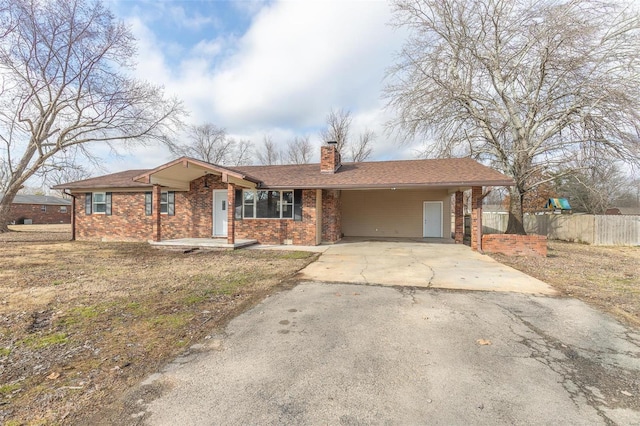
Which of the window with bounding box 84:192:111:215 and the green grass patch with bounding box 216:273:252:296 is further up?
the window with bounding box 84:192:111:215

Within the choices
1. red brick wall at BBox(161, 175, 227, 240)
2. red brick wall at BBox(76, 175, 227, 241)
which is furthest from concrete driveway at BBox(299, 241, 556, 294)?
red brick wall at BBox(76, 175, 227, 241)

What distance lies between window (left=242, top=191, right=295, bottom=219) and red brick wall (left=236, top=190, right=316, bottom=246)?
213 millimetres

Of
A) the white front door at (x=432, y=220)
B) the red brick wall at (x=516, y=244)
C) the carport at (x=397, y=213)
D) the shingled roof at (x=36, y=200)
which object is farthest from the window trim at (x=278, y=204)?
the shingled roof at (x=36, y=200)

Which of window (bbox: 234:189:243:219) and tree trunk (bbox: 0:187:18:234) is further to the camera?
tree trunk (bbox: 0:187:18:234)

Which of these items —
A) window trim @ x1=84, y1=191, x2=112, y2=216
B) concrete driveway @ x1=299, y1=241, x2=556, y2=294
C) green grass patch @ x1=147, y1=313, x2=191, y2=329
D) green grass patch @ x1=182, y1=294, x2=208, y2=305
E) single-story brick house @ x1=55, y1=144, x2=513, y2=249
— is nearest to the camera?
green grass patch @ x1=147, y1=313, x2=191, y2=329

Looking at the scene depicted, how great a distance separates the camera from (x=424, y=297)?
5.19 metres

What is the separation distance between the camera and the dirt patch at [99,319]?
2.46m

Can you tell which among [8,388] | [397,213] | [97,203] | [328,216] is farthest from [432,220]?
[97,203]

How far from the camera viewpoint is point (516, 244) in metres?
9.80

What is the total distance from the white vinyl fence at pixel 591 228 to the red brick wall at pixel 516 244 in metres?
7.98

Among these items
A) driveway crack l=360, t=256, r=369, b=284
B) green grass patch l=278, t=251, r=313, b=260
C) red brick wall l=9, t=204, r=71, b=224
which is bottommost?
driveway crack l=360, t=256, r=369, b=284

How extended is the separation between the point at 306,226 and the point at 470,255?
5.94 meters

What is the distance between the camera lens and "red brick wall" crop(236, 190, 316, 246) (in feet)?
39.4

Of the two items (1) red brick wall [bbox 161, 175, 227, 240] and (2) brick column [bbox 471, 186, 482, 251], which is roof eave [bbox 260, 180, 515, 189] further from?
(1) red brick wall [bbox 161, 175, 227, 240]
